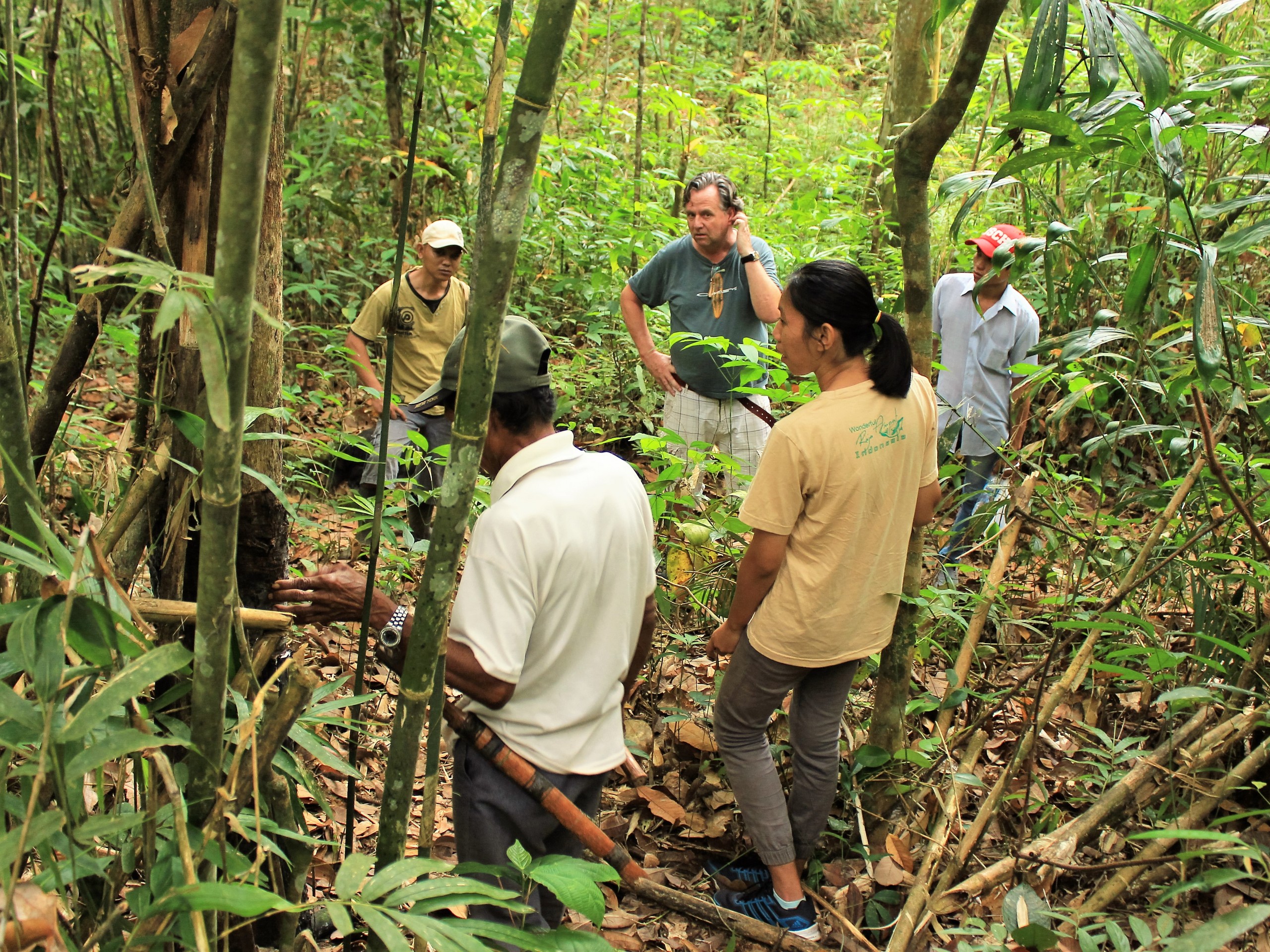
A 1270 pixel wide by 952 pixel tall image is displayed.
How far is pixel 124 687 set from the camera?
0.93 metres

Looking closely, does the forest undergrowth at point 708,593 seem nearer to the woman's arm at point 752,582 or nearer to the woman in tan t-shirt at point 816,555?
the woman in tan t-shirt at point 816,555

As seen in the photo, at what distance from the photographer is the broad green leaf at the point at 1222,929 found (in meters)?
1.22

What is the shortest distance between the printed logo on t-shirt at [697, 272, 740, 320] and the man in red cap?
3.45ft

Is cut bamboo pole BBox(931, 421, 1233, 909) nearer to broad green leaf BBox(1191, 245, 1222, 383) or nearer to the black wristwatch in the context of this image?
broad green leaf BBox(1191, 245, 1222, 383)

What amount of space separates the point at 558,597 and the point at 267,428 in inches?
26.3

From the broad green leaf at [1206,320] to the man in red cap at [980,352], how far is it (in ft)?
8.61

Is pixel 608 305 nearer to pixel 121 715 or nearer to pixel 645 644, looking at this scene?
pixel 645 644

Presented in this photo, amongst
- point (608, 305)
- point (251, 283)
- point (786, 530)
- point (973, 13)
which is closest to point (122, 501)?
point (251, 283)

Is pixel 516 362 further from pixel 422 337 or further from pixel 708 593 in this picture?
pixel 422 337

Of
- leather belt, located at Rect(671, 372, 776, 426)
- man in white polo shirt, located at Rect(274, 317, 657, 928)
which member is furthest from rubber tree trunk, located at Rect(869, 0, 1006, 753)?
man in white polo shirt, located at Rect(274, 317, 657, 928)

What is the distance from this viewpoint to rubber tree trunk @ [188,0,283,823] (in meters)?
0.85

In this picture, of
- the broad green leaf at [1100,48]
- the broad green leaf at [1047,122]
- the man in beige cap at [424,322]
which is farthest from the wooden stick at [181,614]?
the man in beige cap at [424,322]

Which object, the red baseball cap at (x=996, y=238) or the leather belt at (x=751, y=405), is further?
the red baseball cap at (x=996, y=238)

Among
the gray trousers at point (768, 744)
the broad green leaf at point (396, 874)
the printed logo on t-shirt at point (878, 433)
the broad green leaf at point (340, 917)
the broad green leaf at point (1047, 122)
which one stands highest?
the broad green leaf at point (1047, 122)
